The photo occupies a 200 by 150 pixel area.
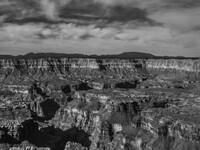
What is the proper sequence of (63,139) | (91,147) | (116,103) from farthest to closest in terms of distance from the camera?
(116,103) → (63,139) → (91,147)

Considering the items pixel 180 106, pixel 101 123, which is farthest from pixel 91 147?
pixel 180 106

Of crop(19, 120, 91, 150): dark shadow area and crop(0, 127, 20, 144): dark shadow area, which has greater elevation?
crop(0, 127, 20, 144): dark shadow area

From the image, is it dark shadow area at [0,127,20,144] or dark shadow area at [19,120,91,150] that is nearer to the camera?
dark shadow area at [0,127,20,144]

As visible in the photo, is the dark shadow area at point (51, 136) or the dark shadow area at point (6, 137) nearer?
the dark shadow area at point (6, 137)

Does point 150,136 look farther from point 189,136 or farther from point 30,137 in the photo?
point 30,137

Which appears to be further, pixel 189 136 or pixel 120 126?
pixel 120 126

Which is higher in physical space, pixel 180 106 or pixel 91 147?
pixel 180 106

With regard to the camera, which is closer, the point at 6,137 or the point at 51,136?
the point at 6,137

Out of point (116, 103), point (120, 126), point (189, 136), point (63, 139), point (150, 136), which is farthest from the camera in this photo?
point (116, 103)

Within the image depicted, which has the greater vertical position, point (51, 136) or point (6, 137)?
point (6, 137)

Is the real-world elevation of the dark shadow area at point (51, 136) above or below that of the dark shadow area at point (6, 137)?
below
